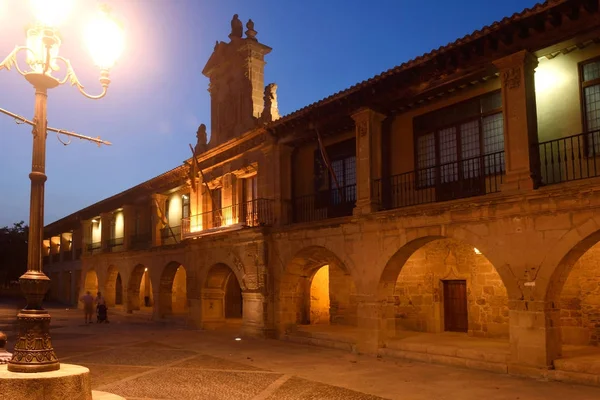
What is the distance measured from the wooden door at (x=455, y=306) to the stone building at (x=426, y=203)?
41 millimetres

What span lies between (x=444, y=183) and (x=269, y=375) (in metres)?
6.41

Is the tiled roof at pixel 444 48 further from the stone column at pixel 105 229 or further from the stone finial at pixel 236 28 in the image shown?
the stone column at pixel 105 229

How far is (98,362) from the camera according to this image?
12789 mm

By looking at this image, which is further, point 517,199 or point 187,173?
point 187,173

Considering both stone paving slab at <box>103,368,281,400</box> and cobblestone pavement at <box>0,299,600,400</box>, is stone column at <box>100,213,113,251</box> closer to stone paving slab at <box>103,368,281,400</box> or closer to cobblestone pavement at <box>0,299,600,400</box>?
cobblestone pavement at <box>0,299,600,400</box>

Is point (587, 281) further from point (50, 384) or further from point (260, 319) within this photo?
point (50, 384)

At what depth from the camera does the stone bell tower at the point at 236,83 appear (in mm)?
20359

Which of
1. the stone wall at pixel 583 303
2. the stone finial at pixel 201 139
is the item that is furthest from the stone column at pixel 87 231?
the stone wall at pixel 583 303

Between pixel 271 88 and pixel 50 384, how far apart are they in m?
14.5

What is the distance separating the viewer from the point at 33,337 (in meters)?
6.24

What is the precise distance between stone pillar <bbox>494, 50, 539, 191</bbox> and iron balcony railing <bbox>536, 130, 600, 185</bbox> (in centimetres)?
33

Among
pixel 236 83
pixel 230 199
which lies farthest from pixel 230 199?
pixel 236 83

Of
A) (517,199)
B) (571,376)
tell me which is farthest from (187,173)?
(571,376)

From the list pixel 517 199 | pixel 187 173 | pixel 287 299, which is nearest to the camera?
pixel 517 199
